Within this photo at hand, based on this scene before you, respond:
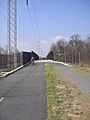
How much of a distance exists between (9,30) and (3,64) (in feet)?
20.6

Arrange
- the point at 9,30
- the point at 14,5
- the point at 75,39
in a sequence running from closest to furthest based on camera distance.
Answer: the point at 9,30, the point at 14,5, the point at 75,39

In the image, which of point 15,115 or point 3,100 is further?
point 3,100

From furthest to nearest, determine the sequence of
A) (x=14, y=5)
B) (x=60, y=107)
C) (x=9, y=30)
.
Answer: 1. (x=14, y=5)
2. (x=9, y=30)
3. (x=60, y=107)

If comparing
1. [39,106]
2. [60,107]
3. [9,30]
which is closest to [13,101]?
[39,106]

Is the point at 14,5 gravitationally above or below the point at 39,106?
above

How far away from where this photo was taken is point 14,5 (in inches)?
2019

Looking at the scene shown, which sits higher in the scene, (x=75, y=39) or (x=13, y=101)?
(x=75, y=39)

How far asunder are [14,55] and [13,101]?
35.6 metres

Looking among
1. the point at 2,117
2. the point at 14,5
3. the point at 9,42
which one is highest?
the point at 14,5

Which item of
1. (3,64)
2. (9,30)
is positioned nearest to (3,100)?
(3,64)

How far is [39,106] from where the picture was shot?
11656 millimetres

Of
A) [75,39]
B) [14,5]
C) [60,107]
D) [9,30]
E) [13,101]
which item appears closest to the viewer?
[60,107]

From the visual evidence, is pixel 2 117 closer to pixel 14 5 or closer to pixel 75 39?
pixel 14 5

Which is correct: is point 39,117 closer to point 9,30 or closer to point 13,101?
point 13,101
